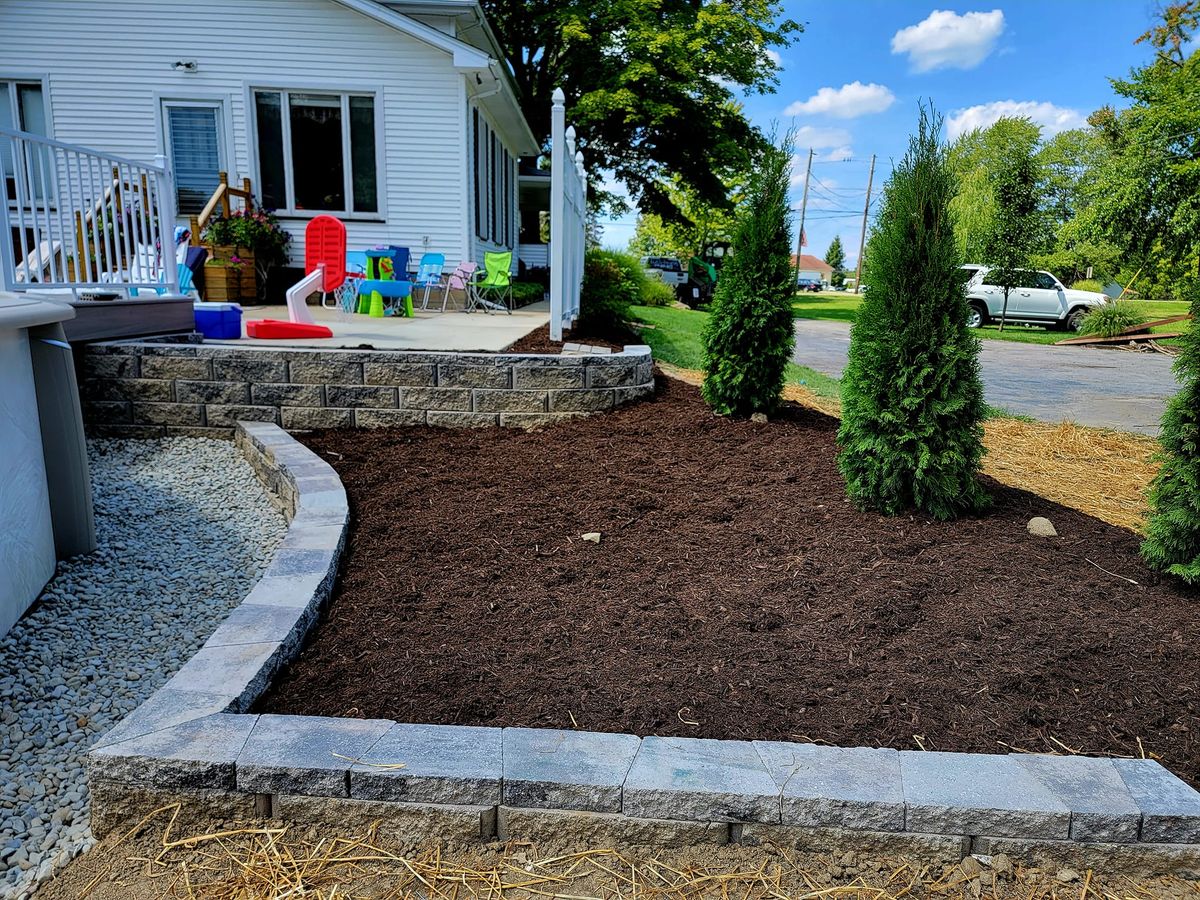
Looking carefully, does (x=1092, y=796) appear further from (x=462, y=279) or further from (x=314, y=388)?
(x=462, y=279)

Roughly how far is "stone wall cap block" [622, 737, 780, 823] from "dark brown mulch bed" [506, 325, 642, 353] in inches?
158

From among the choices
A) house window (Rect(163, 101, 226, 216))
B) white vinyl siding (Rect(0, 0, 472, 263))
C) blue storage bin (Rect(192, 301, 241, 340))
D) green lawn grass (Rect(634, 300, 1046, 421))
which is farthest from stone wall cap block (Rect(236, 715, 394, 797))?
house window (Rect(163, 101, 226, 216))

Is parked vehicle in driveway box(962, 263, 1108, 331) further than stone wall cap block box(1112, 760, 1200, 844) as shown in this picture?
Yes

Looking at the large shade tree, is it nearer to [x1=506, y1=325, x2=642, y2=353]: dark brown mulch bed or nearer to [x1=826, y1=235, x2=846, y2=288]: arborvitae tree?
[x1=506, y1=325, x2=642, y2=353]: dark brown mulch bed

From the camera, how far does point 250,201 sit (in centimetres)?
1041

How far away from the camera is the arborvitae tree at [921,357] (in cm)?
316

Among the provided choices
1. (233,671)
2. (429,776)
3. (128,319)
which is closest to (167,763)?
(233,671)

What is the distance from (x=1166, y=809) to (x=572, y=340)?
18.1ft

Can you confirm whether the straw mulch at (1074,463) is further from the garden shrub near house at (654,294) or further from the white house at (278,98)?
the garden shrub near house at (654,294)

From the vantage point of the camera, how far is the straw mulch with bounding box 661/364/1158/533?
12.9 feet

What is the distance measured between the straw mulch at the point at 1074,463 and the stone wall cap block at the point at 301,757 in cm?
308

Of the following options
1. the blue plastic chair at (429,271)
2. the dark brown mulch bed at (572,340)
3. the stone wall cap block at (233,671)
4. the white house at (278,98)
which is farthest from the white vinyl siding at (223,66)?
the stone wall cap block at (233,671)

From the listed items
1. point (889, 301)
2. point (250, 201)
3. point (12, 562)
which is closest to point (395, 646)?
point (12, 562)

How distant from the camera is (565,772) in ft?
5.49
